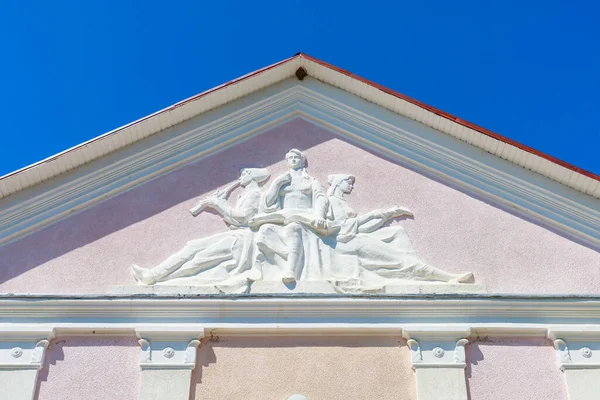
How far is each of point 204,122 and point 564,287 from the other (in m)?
3.99

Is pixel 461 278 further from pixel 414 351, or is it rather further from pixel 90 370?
pixel 90 370

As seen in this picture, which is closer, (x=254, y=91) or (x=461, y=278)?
(x=461, y=278)

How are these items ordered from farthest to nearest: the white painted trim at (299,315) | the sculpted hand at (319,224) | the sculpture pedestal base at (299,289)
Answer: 1. the sculpted hand at (319,224)
2. the sculpture pedestal base at (299,289)
3. the white painted trim at (299,315)

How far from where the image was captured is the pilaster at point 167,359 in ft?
27.6

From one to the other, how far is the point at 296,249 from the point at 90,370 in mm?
2159

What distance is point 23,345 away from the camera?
8.70m

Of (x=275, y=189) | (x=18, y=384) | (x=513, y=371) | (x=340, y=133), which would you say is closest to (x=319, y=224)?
(x=275, y=189)

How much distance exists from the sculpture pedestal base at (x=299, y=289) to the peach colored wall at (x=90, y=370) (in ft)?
1.68

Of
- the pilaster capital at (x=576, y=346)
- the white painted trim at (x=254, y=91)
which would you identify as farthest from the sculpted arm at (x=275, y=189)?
the pilaster capital at (x=576, y=346)

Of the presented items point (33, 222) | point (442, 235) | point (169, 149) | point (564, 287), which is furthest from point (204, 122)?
point (564, 287)

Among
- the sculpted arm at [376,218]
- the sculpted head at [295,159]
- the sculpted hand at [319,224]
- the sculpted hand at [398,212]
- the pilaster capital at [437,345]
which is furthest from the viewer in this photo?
the sculpted head at [295,159]

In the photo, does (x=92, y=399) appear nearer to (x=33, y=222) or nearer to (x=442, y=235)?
(x=33, y=222)

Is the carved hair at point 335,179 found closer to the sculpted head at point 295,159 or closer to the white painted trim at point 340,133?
the sculpted head at point 295,159

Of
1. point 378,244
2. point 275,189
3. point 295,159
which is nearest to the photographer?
point 378,244
